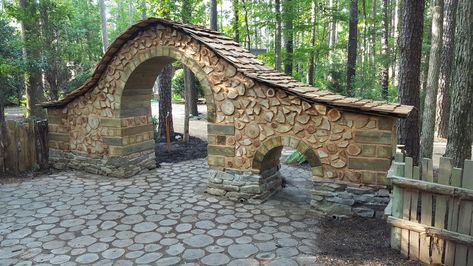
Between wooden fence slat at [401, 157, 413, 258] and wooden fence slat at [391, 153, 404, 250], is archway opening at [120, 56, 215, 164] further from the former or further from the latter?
wooden fence slat at [401, 157, 413, 258]

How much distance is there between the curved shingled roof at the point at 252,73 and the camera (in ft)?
15.6

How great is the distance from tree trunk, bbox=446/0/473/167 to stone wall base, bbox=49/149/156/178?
19.0ft

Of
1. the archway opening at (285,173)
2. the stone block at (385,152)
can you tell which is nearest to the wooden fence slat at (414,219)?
the stone block at (385,152)

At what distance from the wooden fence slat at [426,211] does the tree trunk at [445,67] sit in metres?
7.07

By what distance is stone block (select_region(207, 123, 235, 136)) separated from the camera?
593 cm

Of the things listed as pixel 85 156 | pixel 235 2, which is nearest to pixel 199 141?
pixel 85 156

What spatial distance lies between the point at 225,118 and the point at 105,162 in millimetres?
3074

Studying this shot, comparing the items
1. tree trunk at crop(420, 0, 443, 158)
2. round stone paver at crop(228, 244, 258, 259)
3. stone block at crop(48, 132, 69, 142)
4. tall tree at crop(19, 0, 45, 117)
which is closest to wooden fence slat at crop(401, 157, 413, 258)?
round stone paver at crop(228, 244, 258, 259)

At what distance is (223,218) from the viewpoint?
5215mm

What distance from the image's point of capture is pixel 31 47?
10.4 metres

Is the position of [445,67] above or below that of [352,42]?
below

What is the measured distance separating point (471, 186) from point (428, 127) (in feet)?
14.5

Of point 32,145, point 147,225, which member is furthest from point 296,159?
point 32,145

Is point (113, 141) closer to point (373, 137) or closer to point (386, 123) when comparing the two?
point (373, 137)
